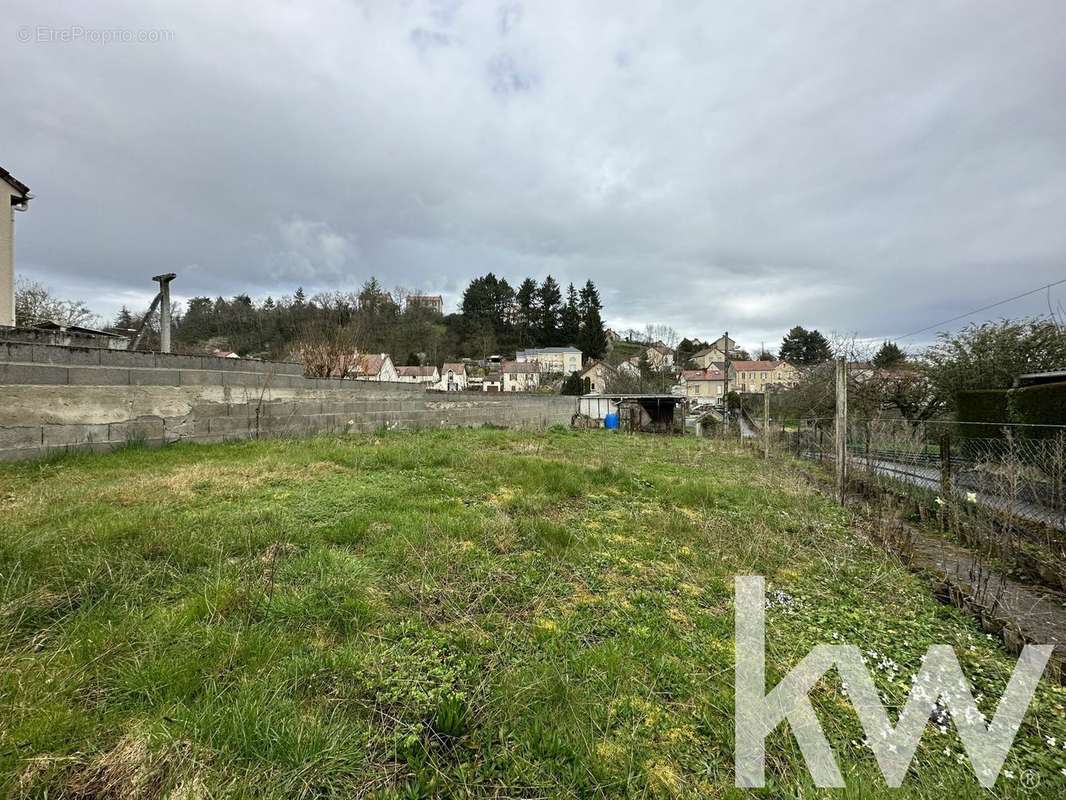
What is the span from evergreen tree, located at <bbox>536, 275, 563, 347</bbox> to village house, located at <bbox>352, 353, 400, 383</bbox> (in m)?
25.0

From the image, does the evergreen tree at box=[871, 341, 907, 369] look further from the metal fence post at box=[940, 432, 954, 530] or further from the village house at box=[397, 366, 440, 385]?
the village house at box=[397, 366, 440, 385]

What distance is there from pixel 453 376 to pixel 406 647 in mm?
45433

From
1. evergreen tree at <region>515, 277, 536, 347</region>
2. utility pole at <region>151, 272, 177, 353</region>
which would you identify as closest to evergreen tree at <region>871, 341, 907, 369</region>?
utility pole at <region>151, 272, 177, 353</region>

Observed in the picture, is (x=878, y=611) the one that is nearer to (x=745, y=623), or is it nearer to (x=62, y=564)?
(x=745, y=623)

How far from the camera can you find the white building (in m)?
10.3

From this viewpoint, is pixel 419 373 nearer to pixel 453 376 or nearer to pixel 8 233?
pixel 453 376

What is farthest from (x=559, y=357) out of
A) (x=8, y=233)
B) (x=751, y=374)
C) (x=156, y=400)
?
(x=156, y=400)

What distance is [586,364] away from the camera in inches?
2199

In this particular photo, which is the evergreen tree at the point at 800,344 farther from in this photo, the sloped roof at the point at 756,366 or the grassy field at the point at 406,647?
the grassy field at the point at 406,647

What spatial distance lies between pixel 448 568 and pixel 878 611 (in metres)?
2.68

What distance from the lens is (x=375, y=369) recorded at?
25.7m

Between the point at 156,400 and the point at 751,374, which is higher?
the point at 751,374

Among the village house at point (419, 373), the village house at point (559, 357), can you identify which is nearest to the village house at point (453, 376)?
the village house at point (419, 373)

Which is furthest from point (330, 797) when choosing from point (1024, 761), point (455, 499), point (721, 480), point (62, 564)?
point (721, 480)
